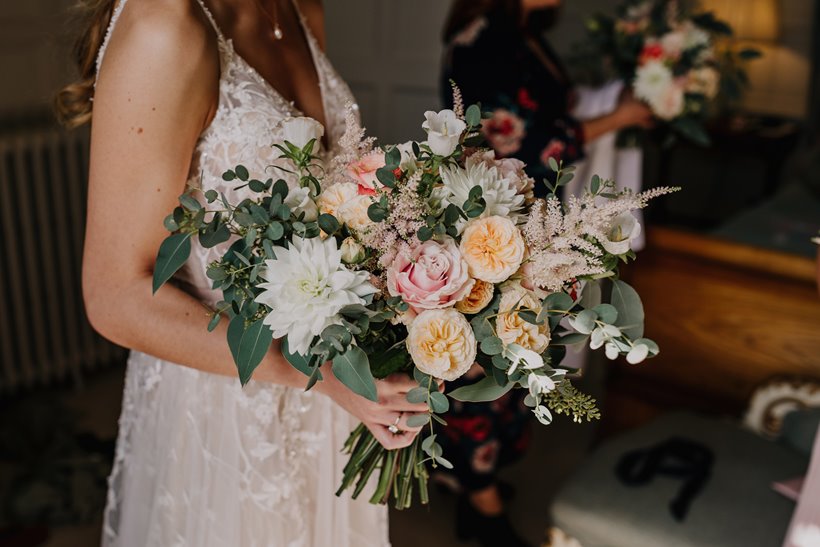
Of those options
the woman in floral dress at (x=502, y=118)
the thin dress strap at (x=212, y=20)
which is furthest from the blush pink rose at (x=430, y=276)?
the woman in floral dress at (x=502, y=118)

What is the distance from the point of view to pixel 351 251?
104cm

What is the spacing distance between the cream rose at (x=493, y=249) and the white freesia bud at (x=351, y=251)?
0.13 m

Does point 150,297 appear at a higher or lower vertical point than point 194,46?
lower

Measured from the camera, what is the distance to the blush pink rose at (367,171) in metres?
1.08

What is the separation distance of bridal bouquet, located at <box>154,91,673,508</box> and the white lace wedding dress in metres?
0.28

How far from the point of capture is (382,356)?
1.16 m

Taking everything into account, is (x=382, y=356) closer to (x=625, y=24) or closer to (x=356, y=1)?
(x=625, y=24)

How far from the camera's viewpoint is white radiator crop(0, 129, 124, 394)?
354 cm

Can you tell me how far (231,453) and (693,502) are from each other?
50.9 inches

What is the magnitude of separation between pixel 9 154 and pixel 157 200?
103 inches

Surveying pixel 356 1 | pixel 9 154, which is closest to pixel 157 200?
pixel 9 154

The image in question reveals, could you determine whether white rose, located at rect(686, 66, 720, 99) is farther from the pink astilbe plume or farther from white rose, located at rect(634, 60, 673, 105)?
the pink astilbe plume

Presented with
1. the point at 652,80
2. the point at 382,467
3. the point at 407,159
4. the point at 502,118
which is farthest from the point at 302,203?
the point at 652,80

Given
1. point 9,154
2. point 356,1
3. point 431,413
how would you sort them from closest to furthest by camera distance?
point 431,413, point 9,154, point 356,1
